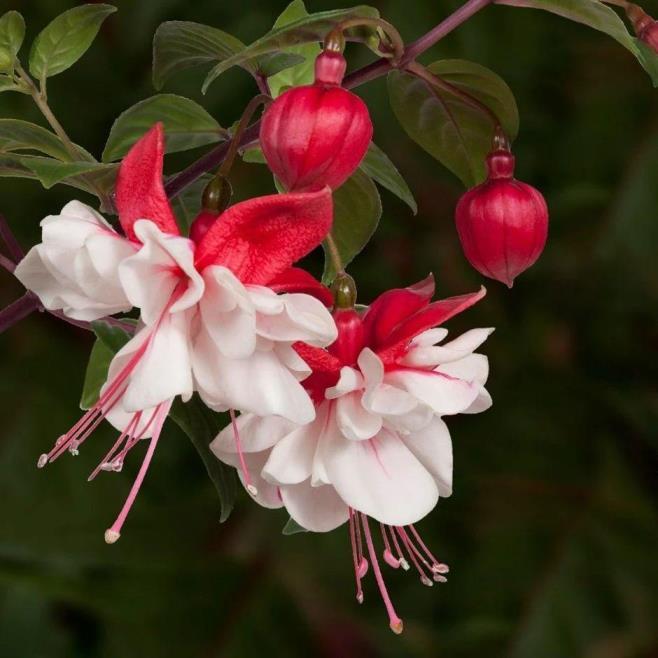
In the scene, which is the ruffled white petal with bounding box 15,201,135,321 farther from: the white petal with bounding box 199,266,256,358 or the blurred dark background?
the blurred dark background

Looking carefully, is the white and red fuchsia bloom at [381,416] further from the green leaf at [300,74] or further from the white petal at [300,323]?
the green leaf at [300,74]

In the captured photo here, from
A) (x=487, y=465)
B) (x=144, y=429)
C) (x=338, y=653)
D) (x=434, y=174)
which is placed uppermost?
(x=144, y=429)

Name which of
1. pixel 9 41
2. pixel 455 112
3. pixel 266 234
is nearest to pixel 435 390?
pixel 266 234

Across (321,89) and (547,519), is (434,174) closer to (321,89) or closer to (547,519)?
(547,519)

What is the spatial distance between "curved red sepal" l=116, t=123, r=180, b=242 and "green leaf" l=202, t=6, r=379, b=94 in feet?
0.17

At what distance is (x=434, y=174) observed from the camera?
5.64 ft

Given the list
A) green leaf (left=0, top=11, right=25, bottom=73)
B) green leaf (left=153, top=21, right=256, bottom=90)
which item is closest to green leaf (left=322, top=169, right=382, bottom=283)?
green leaf (left=153, top=21, right=256, bottom=90)

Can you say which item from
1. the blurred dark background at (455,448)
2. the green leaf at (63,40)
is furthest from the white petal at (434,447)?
the blurred dark background at (455,448)

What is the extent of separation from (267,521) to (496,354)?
0.42 metres

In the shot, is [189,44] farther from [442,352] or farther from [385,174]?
[442,352]

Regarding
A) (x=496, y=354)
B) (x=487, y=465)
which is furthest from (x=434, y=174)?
(x=487, y=465)

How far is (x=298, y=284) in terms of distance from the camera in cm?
54

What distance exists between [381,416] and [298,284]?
0.08 metres

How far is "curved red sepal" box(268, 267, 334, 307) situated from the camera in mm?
530
